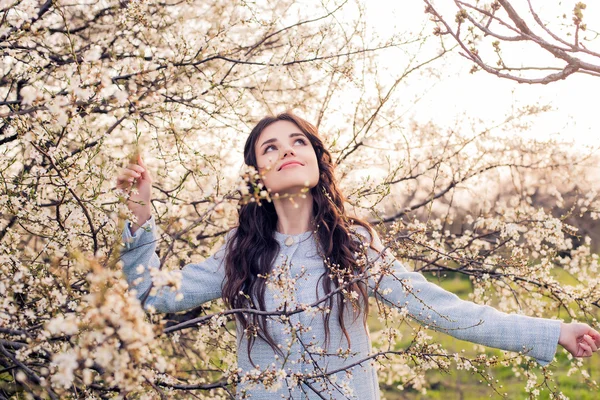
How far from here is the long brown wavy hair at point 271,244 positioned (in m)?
2.46

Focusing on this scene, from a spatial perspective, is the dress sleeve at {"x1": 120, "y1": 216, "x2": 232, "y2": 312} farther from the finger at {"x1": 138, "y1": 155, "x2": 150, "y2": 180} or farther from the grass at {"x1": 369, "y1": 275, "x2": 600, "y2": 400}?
the grass at {"x1": 369, "y1": 275, "x2": 600, "y2": 400}

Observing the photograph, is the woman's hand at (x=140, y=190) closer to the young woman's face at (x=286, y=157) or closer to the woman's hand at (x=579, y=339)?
the young woman's face at (x=286, y=157)

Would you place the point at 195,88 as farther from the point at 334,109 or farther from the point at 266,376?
the point at 266,376

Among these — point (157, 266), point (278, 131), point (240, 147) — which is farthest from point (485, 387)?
point (157, 266)

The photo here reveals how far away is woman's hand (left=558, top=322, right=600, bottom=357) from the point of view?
7.04 ft

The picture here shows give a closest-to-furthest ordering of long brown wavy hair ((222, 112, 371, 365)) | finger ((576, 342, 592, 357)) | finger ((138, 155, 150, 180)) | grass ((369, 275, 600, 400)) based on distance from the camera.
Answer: finger ((576, 342, 592, 357)) < finger ((138, 155, 150, 180)) < long brown wavy hair ((222, 112, 371, 365)) < grass ((369, 275, 600, 400))

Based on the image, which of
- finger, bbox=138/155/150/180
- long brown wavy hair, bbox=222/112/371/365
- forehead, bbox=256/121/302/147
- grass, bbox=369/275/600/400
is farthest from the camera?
grass, bbox=369/275/600/400

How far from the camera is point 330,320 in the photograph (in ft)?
8.21

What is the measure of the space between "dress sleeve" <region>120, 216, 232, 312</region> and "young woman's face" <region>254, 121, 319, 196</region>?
44 cm

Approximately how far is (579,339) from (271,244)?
1.29m

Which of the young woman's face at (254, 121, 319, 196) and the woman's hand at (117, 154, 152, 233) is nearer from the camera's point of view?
the woman's hand at (117, 154, 152, 233)

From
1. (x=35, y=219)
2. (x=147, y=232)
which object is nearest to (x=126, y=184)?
(x=147, y=232)

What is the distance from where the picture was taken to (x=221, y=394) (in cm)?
362

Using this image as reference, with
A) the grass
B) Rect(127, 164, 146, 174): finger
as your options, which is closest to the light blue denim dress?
Rect(127, 164, 146, 174): finger
